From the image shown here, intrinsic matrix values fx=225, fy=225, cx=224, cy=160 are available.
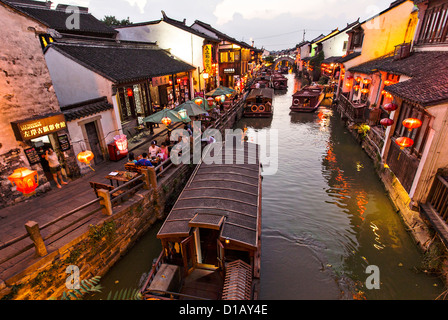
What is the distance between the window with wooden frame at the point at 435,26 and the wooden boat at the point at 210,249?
1402 centimetres

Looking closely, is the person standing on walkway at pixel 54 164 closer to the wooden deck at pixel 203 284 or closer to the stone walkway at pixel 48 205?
the stone walkway at pixel 48 205

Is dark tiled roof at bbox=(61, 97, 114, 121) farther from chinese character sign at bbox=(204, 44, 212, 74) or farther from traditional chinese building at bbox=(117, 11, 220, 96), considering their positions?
chinese character sign at bbox=(204, 44, 212, 74)

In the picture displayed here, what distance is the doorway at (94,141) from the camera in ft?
41.6

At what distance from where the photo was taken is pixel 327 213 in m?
12.2

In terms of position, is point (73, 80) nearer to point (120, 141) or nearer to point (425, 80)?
point (120, 141)

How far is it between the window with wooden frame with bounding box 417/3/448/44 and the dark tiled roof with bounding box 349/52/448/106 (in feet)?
2.63

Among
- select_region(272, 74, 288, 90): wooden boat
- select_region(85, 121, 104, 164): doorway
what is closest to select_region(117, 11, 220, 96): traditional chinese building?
select_region(85, 121, 104, 164): doorway

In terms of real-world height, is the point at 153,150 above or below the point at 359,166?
above

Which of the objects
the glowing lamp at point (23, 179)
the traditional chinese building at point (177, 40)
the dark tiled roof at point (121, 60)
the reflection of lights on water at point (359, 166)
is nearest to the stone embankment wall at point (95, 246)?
the glowing lamp at point (23, 179)

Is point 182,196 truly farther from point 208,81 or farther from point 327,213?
point 208,81

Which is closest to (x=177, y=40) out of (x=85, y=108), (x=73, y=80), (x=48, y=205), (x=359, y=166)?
(x=73, y=80)

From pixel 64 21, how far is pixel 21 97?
1772 centimetres

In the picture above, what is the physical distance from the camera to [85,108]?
12.0 metres
